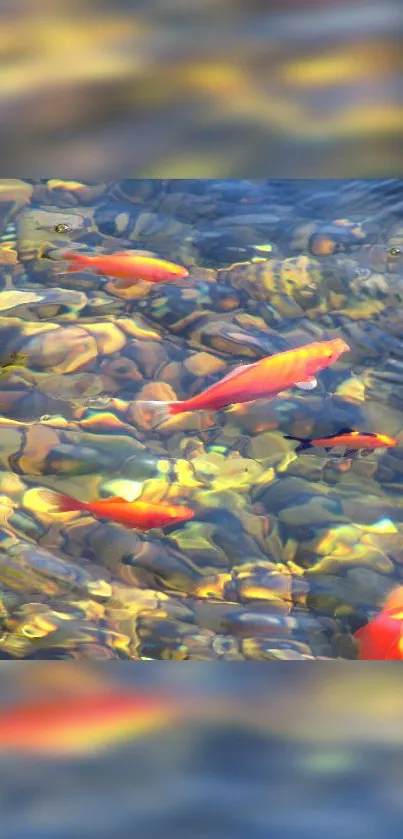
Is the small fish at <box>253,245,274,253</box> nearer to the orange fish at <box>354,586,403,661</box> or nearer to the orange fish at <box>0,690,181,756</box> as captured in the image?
the orange fish at <box>354,586,403,661</box>

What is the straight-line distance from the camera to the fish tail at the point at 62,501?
176 centimetres

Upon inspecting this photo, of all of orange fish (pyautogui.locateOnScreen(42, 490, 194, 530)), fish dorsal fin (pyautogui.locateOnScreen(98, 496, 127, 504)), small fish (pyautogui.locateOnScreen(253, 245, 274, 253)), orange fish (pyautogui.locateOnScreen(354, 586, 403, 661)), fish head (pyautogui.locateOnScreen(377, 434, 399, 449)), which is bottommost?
orange fish (pyautogui.locateOnScreen(354, 586, 403, 661))

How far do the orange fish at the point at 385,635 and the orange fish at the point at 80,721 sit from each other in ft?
0.98

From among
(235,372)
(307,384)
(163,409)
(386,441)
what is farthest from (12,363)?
(386,441)

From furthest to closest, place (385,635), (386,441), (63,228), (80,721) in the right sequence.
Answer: (63,228) < (386,441) < (385,635) < (80,721)

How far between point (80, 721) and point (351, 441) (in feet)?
2.32

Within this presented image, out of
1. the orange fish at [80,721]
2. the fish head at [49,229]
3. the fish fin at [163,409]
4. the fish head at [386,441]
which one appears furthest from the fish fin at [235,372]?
the orange fish at [80,721]

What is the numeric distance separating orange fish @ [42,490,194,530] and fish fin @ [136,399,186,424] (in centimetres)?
22

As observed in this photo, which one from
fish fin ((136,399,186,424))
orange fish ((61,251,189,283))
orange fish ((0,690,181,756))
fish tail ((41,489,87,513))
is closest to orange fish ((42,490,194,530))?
Result: fish tail ((41,489,87,513))

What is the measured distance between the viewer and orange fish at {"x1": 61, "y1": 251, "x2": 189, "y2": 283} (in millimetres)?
2197

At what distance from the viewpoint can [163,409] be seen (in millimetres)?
1937

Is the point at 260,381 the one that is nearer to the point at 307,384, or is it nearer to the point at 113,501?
the point at 307,384

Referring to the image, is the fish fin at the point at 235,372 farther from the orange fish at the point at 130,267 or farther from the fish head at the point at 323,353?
the orange fish at the point at 130,267

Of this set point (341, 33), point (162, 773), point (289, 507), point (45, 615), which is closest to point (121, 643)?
point (45, 615)
